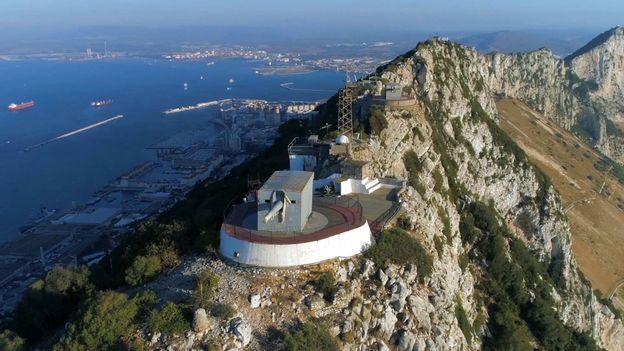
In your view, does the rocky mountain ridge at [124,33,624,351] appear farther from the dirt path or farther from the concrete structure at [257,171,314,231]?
the dirt path

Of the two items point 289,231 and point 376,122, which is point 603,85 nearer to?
point 376,122

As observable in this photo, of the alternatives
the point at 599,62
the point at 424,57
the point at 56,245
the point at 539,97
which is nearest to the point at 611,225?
the point at 424,57

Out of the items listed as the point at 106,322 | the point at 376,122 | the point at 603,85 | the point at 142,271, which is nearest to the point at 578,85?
the point at 603,85

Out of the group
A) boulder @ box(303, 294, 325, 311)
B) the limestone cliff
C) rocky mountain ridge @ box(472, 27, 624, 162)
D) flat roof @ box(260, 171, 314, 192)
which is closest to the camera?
boulder @ box(303, 294, 325, 311)

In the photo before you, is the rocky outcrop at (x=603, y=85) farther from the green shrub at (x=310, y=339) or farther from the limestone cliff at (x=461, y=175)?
the green shrub at (x=310, y=339)

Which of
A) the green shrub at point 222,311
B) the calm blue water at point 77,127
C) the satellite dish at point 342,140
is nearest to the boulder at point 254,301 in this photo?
the green shrub at point 222,311

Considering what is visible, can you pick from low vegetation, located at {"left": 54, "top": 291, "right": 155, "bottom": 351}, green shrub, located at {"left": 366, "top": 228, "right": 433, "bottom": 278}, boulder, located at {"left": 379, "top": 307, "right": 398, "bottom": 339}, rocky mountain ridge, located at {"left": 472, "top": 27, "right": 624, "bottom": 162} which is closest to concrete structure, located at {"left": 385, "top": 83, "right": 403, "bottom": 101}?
green shrub, located at {"left": 366, "top": 228, "right": 433, "bottom": 278}

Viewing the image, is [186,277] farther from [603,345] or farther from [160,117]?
[160,117]
